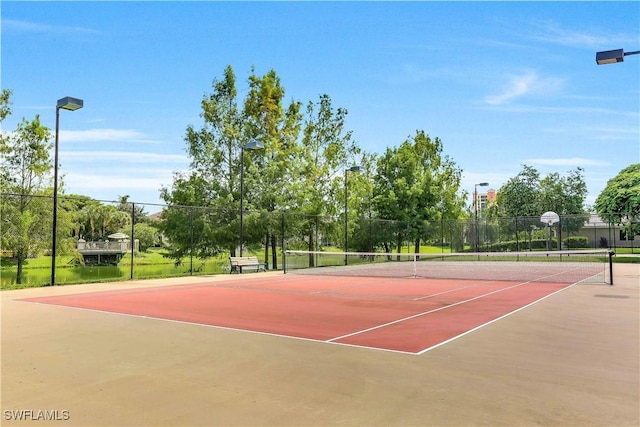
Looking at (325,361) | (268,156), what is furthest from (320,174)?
(325,361)

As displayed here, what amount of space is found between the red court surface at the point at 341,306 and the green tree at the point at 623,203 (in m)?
20.5

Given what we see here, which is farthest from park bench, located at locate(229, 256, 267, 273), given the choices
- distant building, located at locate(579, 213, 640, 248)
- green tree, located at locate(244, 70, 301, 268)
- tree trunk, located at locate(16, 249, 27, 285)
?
distant building, located at locate(579, 213, 640, 248)

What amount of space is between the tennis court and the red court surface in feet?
0.20

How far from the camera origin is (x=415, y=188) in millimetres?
36750

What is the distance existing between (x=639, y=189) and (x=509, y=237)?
870 cm

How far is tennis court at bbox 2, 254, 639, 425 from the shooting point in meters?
4.16

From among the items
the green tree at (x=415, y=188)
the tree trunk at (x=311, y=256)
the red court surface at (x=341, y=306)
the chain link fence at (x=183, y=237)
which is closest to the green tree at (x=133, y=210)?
the chain link fence at (x=183, y=237)

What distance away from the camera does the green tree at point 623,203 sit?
32.0m

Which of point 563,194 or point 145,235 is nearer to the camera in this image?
point 145,235

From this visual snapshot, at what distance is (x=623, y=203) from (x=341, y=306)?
2961 centimetres

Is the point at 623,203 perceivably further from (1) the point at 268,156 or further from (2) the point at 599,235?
(1) the point at 268,156

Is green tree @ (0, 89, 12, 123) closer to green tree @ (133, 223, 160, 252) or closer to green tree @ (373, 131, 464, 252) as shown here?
green tree @ (133, 223, 160, 252)

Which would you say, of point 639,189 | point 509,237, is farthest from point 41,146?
point 639,189

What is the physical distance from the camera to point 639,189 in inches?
1262
